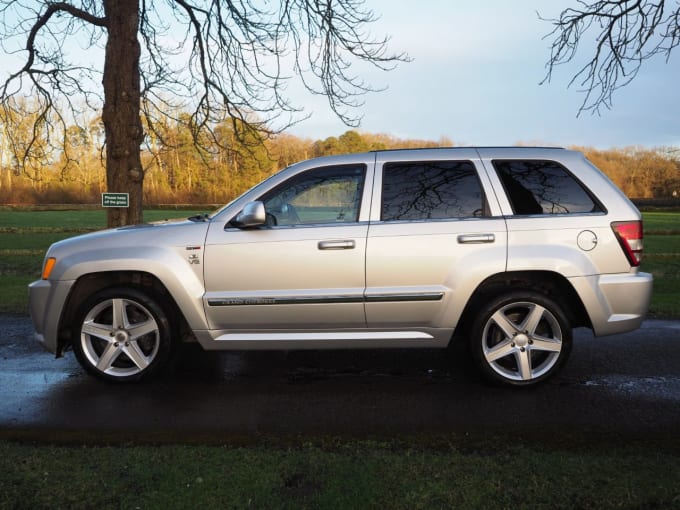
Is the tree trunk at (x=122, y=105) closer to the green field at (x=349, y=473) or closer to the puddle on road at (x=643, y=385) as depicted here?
the green field at (x=349, y=473)

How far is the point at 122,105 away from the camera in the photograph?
8.66 m

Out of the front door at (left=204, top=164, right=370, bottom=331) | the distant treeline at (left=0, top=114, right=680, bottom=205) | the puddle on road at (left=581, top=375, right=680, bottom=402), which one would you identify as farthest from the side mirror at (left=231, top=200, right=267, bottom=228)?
the distant treeline at (left=0, top=114, right=680, bottom=205)

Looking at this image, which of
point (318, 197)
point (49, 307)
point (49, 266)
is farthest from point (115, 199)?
point (318, 197)

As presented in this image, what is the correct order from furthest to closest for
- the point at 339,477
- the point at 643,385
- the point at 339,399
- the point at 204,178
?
1. the point at 204,178
2. the point at 643,385
3. the point at 339,399
4. the point at 339,477

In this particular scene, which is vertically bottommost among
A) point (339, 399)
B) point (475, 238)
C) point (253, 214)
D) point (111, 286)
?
point (339, 399)

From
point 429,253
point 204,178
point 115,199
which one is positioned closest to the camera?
point 429,253

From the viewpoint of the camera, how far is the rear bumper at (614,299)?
4.38 metres

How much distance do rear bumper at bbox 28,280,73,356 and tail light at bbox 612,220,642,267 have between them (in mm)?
4406

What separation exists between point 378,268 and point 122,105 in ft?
20.1

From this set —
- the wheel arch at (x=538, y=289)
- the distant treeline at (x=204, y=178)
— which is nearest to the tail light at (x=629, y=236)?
the wheel arch at (x=538, y=289)

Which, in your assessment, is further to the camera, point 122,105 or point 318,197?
point 122,105

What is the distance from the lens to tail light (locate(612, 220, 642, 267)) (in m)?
4.37

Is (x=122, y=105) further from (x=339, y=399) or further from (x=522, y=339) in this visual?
(x=522, y=339)

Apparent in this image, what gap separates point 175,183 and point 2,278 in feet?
194
